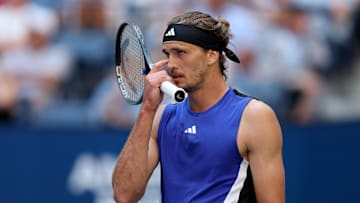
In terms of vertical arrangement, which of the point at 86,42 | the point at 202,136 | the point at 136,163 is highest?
the point at 202,136

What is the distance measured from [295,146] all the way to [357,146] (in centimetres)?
70

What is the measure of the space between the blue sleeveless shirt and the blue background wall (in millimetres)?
3508

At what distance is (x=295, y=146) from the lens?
27.7 feet

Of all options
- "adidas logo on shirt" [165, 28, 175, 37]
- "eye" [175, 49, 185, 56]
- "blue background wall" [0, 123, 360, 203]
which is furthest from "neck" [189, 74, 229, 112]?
"blue background wall" [0, 123, 360, 203]

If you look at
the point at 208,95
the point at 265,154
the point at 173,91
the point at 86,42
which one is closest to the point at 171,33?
the point at 208,95

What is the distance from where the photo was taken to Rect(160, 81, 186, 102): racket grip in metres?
4.33

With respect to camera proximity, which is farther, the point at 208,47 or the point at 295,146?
the point at 295,146

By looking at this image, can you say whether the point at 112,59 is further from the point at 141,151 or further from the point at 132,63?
the point at 141,151

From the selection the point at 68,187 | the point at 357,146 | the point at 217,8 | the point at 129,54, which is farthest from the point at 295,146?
the point at 129,54

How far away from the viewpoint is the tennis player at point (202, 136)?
462 cm

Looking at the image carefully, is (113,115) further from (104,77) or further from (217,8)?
(217,8)

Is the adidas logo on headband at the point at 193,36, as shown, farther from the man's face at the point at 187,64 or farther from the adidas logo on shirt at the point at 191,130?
the adidas logo on shirt at the point at 191,130

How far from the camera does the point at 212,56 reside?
190 inches

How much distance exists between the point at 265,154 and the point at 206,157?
32cm
